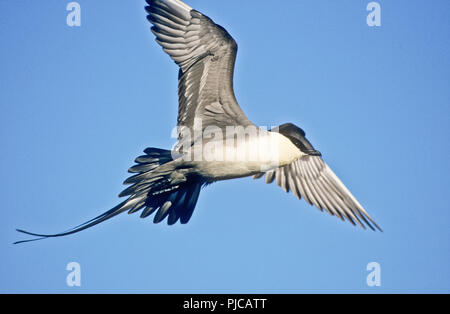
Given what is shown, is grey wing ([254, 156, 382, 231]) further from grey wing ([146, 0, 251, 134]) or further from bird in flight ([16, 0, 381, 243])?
grey wing ([146, 0, 251, 134])

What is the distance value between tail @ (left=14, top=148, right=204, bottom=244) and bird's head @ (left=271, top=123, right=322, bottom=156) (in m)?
1.12

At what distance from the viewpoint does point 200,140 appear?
7.77m

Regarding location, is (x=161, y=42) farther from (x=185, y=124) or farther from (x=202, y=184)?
(x=202, y=184)

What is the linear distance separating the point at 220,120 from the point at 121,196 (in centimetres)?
145

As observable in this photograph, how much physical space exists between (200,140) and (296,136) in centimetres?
111

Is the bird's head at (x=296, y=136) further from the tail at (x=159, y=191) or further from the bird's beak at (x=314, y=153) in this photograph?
the tail at (x=159, y=191)

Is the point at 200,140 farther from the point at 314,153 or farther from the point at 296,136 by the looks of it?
the point at 314,153

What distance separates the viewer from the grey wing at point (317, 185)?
26.5ft

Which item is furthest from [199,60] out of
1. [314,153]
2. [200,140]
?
[314,153]

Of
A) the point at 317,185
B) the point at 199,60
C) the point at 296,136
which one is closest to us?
the point at 199,60

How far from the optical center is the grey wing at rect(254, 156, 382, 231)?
8062 mm

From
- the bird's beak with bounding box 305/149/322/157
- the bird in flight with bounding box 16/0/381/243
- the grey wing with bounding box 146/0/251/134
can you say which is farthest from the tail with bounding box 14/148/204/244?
the bird's beak with bounding box 305/149/322/157

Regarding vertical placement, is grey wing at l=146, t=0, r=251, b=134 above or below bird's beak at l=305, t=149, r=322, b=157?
above
